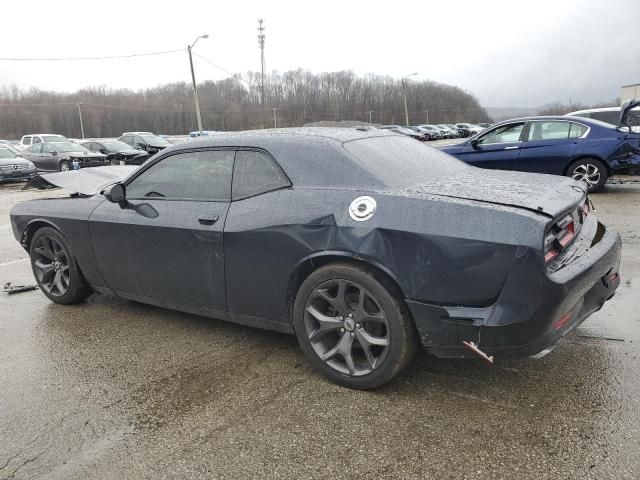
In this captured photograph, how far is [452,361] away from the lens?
3416 mm

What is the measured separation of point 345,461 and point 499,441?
0.75 m

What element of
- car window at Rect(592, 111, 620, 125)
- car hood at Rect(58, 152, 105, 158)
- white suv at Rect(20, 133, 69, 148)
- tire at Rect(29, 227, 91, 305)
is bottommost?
tire at Rect(29, 227, 91, 305)

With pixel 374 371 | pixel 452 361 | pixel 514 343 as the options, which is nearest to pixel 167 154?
pixel 374 371

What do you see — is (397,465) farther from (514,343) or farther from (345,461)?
(514,343)

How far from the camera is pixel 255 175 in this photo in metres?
3.48

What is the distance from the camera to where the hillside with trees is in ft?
267

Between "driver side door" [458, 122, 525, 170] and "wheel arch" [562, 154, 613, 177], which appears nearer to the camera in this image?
"wheel arch" [562, 154, 613, 177]

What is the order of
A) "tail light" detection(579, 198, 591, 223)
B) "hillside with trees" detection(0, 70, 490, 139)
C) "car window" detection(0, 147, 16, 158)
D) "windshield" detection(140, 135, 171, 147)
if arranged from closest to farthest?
"tail light" detection(579, 198, 591, 223), "car window" detection(0, 147, 16, 158), "windshield" detection(140, 135, 171, 147), "hillside with trees" detection(0, 70, 490, 139)

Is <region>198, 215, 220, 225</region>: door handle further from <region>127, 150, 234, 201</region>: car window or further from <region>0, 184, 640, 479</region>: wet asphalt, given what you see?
<region>0, 184, 640, 479</region>: wet asphalt

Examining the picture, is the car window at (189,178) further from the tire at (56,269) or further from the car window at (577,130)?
the car window at (577,130)

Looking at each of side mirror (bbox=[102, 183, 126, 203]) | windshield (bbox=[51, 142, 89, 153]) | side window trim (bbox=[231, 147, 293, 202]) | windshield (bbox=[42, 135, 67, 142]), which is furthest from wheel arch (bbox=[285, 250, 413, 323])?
windshield (bbox=[42, 135, 67, 142])

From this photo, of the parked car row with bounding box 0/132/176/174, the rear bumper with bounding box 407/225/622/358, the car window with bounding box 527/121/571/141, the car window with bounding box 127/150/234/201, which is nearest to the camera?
the rear bumper with bounding box 407/225/622/358

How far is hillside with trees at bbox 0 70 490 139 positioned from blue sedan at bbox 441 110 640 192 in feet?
232

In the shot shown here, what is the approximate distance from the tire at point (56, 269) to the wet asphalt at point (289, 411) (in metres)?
0.63
